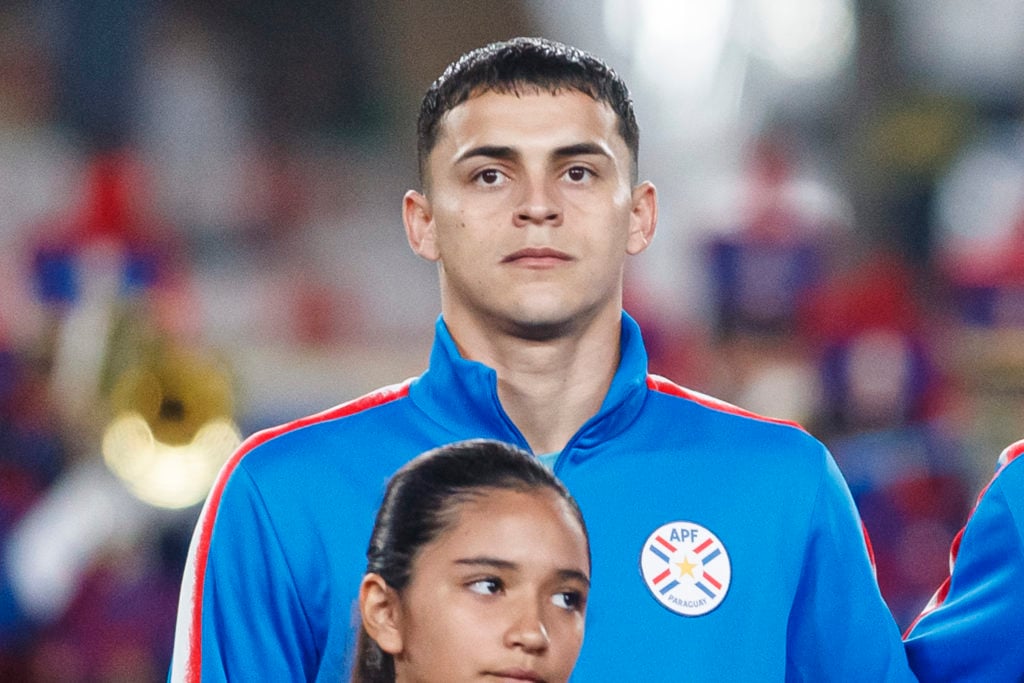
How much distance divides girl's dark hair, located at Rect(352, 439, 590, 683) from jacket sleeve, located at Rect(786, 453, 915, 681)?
0.43 metres

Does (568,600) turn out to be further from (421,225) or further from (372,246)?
(372,246)

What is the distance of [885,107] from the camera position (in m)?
11.1

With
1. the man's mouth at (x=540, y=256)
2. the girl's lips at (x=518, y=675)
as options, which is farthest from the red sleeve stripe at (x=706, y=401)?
the girl's lips at (x=518, y=675)

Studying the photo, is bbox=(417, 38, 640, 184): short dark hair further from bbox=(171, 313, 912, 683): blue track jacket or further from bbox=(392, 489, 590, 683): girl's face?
bbox=(392, 489, 590, 683): girl's face

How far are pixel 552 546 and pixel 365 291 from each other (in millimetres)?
8325

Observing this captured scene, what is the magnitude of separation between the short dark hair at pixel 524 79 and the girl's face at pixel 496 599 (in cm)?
65

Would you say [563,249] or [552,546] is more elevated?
[563,249]

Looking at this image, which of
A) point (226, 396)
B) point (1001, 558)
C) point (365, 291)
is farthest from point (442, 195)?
point (365, 291)

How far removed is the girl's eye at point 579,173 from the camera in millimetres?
2457

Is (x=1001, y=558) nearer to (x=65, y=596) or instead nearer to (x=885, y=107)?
(x=65, y=596)

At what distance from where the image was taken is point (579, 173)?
2463 millimetres

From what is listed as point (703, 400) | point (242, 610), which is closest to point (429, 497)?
point (242, 610)

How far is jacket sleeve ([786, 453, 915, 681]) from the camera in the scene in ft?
8.12

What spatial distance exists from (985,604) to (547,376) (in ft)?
2.24
